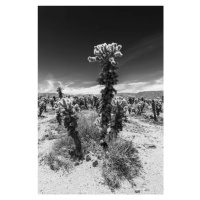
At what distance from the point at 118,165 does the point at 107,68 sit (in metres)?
4.10

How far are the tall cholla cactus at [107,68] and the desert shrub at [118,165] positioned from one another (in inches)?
59.0

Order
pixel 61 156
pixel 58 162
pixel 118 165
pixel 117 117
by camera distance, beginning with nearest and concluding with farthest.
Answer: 1. pixel 118 165
2. pixel 58 162
3. pixel 61 156
4. pixel 117 117

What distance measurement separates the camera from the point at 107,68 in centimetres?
601

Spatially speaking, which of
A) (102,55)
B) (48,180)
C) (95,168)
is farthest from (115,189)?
(102,55)

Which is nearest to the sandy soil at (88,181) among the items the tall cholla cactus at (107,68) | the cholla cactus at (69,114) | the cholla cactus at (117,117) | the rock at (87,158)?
the rock at (87,158)

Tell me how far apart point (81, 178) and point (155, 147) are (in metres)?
5.00

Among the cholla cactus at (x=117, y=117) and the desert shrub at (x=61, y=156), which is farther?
the cholla cactus at (x=117, y=117)

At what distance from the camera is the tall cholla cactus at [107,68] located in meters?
5.92

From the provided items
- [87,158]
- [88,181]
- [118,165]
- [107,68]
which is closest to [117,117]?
[118,165]

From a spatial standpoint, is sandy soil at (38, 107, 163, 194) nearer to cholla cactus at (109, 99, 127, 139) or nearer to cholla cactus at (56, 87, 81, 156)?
cholla cactus at (56, 87, 81, 156)

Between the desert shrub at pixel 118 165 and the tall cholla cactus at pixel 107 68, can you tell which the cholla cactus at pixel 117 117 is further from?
the tall cholla cactus at pixel 107 68

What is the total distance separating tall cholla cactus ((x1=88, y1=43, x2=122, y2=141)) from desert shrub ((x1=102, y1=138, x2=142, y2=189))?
1.50 metres

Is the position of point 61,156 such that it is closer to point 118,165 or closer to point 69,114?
point 69,114
